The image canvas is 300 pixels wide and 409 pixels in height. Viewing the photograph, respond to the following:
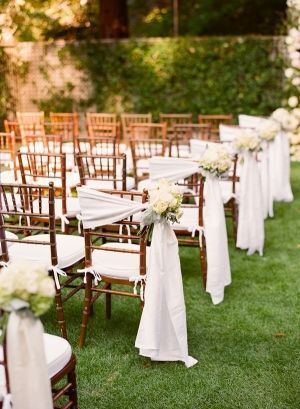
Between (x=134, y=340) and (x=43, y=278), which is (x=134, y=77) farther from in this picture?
(x=43, y=278)

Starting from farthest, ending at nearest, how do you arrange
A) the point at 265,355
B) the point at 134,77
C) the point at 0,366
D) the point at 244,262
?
the point at 134,77 → the point at 244,262 → the point at 265,355 → the point at 0,366

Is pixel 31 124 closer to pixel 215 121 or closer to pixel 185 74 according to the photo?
pixel 215 121

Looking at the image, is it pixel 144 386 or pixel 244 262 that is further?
pixel 244 262

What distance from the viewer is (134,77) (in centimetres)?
1307

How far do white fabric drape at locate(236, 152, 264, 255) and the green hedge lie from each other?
6.54m

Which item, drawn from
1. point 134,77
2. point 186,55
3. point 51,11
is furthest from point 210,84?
point 51,11

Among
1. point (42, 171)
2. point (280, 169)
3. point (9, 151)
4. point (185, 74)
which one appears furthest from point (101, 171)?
point (185, 74)

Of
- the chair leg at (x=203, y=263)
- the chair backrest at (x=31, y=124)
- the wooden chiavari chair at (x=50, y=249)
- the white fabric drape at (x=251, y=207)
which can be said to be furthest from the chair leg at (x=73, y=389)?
the chair backrest at (x=31, y=124)

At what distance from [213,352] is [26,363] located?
1.92 m

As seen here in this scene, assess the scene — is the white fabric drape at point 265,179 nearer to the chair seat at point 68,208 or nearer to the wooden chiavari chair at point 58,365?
the chair seat at point 68,208

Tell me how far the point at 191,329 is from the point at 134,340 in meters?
0.45

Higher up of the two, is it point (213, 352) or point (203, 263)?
point (203, 263)

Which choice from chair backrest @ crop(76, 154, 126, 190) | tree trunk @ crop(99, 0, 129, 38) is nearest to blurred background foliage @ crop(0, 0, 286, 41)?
tree trunk @ crop(99, 0, 129, 38)

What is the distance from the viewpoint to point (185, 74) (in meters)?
12.7
